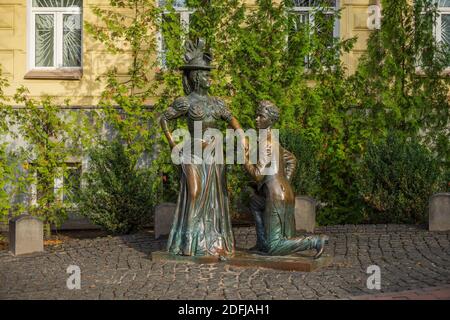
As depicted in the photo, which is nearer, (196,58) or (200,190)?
(200,190)

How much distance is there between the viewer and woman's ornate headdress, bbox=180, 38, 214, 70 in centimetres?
907

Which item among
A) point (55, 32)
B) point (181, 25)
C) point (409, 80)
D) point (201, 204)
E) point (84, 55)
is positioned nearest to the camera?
point (201, 204)

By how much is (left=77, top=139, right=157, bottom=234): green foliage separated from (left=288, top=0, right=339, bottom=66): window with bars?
4.18 m

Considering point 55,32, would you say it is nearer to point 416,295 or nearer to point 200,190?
point 200,190

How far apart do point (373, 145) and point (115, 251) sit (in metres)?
5.09

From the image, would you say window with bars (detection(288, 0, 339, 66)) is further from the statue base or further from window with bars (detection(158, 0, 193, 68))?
the statue base

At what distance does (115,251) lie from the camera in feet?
33.6

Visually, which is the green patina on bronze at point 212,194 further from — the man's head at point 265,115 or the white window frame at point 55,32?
the white window frame at point 55,32

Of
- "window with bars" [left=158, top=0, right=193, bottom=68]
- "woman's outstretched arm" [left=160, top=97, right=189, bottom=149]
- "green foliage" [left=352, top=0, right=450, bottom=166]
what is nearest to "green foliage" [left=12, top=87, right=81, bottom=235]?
"window with bars" [left=158, top=0, right=193, bottom=68]

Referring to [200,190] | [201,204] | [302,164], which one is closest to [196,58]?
[200,190]

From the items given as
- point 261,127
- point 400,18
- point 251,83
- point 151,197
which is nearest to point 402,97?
point 400,18

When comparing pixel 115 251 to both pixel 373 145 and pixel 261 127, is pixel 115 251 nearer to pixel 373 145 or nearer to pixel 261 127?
pixel 261 127

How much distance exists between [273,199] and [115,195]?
433cm

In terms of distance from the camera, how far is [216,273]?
8359 mm
